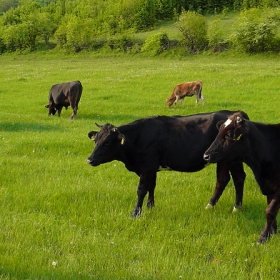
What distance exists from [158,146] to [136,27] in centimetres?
9977

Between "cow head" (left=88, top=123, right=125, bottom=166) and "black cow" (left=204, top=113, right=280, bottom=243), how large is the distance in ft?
5.75

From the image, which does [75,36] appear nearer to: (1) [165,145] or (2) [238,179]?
(1) [165,145]

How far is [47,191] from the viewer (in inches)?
312

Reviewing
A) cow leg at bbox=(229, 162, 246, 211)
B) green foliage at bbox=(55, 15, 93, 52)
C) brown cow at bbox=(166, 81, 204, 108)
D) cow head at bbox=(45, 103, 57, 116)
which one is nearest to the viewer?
cow leg at bbox=(229, 162, 246, 211)

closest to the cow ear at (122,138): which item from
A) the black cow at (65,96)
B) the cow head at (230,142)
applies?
the cow head at (230,142)

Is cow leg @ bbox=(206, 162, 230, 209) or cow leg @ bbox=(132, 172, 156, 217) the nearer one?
cow leg @ bbox=(132, 172, 156, 217)

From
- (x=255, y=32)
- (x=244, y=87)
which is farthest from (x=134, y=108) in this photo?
(x=255, y=32)

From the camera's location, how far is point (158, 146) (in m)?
7.32

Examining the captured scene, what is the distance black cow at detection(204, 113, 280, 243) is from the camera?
610cm

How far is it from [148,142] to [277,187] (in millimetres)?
2351

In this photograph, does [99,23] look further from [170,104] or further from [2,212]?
[2,212]

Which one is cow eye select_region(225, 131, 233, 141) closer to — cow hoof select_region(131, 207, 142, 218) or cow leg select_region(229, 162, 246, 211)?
cow leg select_region(229, 162, 246, 211)

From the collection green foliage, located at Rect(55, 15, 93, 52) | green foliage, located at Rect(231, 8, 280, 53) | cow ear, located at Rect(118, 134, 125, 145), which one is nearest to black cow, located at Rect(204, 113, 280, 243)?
cow ear, located at Rect(118, 134, 125, 145)

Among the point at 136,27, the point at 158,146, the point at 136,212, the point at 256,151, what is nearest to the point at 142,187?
the point at 136,212
